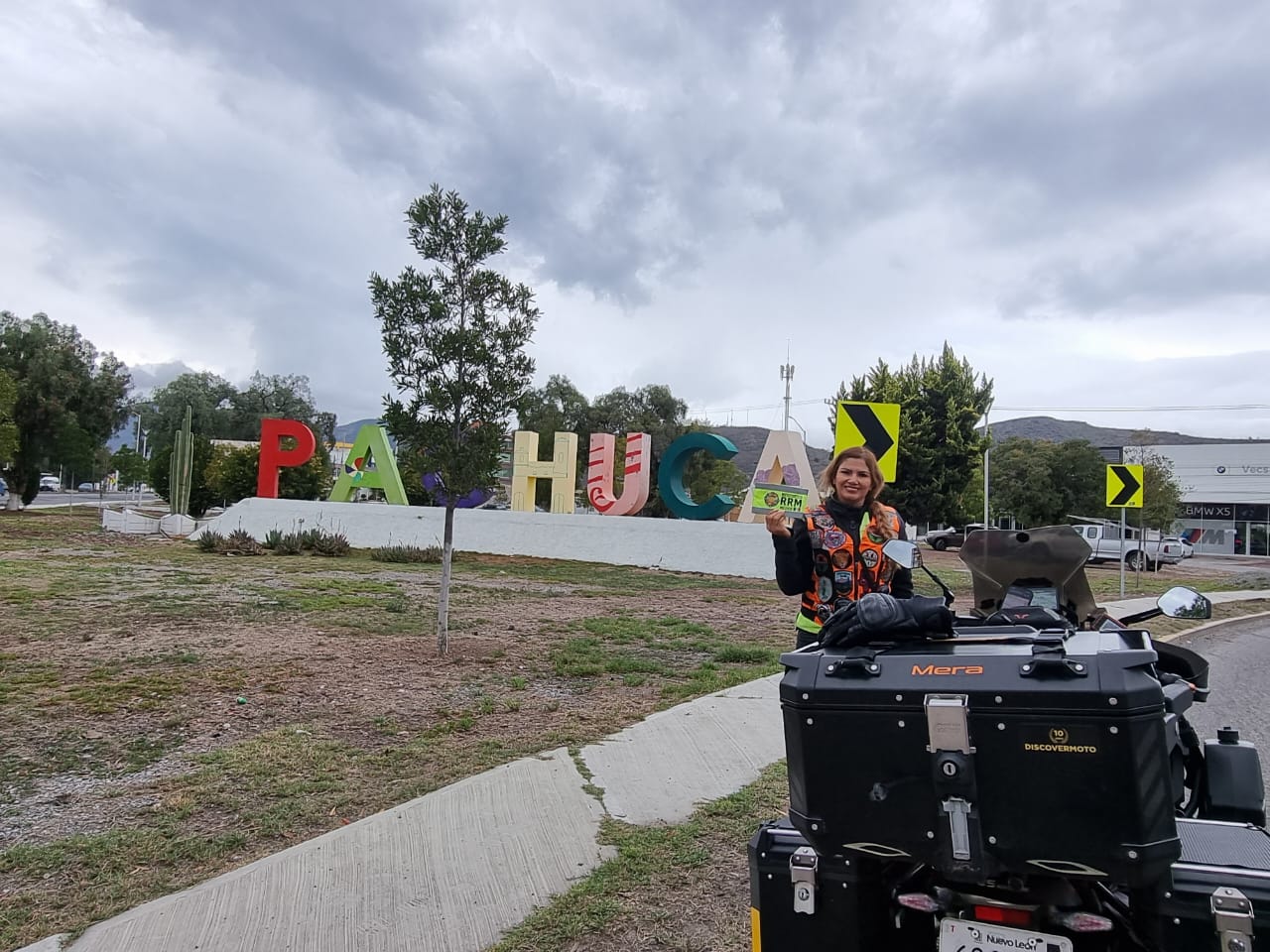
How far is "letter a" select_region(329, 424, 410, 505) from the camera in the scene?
1033 inches

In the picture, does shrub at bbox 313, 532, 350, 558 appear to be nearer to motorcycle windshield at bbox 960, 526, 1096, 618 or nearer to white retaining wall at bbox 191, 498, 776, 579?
white retaining wall at bbox 191, 498, 776, 579

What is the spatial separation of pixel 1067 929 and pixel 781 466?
18.6 m

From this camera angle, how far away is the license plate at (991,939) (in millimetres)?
1991

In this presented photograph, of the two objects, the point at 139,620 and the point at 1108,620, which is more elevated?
the point at 1108,620

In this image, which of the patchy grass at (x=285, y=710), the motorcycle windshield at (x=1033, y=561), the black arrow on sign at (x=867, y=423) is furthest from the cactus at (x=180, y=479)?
the motorcycle windshield at (x=1033, y=561)

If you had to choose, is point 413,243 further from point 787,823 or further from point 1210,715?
point 1210,715

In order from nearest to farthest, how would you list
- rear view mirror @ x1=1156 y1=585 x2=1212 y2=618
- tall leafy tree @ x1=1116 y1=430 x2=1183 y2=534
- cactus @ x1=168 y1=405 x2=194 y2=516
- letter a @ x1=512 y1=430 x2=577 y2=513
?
rear view mirror @ x1=1156 y1=585 x2=1212 y2=618
letter a @ x1=512 y1=430 x2=577 y2=513
tall leafy tree @ x1=1116 y1=430 x2=1183 y2=534
cactus @ x1=168 y1=405 x2=194 y2=516

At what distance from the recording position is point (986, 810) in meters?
1.94

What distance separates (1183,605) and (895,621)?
1498mm

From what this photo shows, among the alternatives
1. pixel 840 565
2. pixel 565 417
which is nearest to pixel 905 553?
pixel 840 565

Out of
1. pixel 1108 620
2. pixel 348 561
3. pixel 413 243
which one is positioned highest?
pixel 413 243

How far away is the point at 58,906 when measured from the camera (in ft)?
10.9

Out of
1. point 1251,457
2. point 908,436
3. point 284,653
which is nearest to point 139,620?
point 284,653

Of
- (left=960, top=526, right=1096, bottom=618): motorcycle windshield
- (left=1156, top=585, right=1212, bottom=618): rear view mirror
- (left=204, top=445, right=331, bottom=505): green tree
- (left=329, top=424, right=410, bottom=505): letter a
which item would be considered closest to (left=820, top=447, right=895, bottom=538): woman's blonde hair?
(left=960, top=526, right=1096, bottom=618): motorcycle windshield
